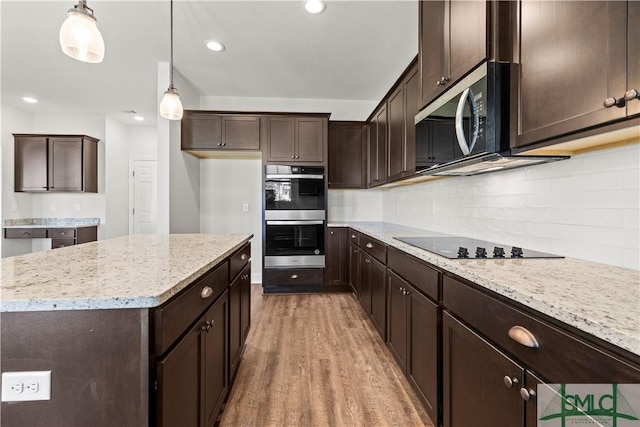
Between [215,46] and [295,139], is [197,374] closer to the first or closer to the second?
[215,46]

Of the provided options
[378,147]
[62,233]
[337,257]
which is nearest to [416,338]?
[337,257]

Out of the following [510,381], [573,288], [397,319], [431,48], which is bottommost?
[397,319]

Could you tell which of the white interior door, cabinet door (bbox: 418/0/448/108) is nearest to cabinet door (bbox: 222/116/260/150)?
cabinet door (bbox: 418/0/448/108)

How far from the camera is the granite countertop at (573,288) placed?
2.07 ft

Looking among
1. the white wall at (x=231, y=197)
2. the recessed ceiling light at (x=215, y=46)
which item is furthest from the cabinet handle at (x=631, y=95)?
the white wall at (x=231, y=197)

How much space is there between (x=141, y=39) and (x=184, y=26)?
57cm

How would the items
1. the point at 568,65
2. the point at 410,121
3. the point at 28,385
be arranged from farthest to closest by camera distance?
the point at 410,121 → the point at 568,65 → the point at 28,385

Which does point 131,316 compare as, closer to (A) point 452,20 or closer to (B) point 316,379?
(B) point 316,379

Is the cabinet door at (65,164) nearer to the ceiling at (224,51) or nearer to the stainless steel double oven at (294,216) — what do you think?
the ceiling at (224,51)

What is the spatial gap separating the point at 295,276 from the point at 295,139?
182 cm

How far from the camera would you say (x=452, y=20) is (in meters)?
1.55

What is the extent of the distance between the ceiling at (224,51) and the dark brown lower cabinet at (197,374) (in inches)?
93.5

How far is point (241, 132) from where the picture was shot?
149 inches

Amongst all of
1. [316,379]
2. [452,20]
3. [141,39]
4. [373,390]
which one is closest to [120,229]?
[141,39]
